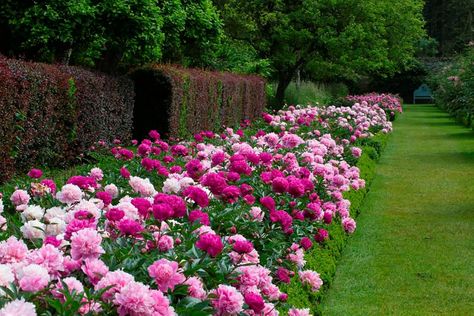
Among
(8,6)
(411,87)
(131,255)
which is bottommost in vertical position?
(411,87)

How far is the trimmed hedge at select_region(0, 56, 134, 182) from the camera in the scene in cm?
821

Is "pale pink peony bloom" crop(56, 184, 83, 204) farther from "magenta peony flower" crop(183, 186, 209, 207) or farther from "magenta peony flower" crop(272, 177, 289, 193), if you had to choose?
"magenta peony flower" crop(272, 177, 289, 193)

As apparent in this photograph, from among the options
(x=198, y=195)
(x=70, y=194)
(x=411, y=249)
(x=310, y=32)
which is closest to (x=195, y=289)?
(x=198, y=195)

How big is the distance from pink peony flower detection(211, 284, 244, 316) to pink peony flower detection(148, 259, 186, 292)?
Answer: 15 centimetres

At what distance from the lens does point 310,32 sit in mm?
25875

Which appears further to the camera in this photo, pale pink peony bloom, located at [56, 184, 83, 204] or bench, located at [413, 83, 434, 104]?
bench, located at [413, 83, 434, 104]

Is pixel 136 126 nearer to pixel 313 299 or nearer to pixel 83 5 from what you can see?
pixel 83 5

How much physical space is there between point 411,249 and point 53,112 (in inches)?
191

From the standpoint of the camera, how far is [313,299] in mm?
4836

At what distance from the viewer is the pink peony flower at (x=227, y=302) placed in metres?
2.36

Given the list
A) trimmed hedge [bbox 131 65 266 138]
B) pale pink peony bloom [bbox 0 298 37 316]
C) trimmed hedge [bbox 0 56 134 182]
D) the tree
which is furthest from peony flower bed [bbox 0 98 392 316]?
the tree

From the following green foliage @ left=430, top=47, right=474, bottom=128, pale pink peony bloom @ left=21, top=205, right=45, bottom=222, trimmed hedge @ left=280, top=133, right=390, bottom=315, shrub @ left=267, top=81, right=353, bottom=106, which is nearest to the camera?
pale pink peony bloom @ left=21, top=205, right=45, bottom=222

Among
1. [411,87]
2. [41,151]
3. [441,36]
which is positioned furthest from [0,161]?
[441,36]

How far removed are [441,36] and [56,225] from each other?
208ft
